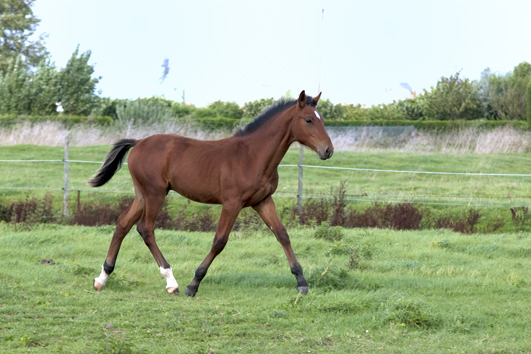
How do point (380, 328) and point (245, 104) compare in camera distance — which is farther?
point (245, 104)

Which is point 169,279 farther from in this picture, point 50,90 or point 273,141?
point 50,90

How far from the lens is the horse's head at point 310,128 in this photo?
21.2ft

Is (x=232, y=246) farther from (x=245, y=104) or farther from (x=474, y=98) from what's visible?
(x=474, y=98)

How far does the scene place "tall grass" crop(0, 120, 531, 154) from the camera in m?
21.9

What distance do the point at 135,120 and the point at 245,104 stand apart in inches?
358

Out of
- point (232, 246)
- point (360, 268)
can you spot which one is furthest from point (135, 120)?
point (360, 268)

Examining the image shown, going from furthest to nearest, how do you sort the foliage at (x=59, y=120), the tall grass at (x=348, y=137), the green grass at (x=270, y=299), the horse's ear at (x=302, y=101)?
1. the foliage at (x=59, y=120)
2. the tall grass at (x=348, y=137)
3. the horse's ear at (x=302, y=101)
4. the green grass at (x=270, y=299)

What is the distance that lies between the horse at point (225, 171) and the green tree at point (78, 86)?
26996mm

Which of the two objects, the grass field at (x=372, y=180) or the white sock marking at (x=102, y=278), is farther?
the grass field at (x=372, y=180)

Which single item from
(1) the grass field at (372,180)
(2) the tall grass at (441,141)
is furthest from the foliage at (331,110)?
(1) the grass field at (372,180)

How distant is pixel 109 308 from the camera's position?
6.01 meters

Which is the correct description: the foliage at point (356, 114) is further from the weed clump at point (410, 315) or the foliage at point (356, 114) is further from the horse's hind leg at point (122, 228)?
the weed clump at point (410, 315)

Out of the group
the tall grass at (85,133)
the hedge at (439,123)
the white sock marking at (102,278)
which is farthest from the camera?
the hedge at (439,123)

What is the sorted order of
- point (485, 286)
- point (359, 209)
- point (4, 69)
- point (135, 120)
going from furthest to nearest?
point (4, 69), point (135, 120), point (359, 209), point (485, 286)
